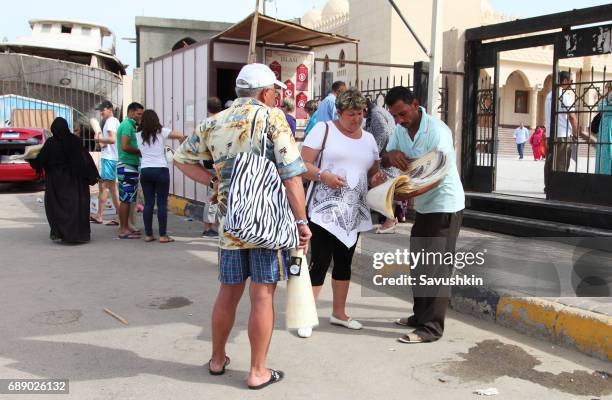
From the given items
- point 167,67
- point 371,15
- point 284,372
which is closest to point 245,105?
point 284,372

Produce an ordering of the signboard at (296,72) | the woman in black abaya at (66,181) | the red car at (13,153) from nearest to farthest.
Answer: the woman in black abaya at (66,181), the signboard at (296,72), the red car at (13,153)

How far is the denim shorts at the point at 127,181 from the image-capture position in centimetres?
786

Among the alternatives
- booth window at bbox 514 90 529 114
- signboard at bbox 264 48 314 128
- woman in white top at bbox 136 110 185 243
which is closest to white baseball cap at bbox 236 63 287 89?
woman in white top at bbox 136 110 185 243

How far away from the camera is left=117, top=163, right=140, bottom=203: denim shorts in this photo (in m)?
7.86

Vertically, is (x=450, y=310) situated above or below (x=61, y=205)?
below

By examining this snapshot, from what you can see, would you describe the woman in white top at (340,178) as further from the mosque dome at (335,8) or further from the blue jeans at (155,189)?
the mosque dome at (335,8)

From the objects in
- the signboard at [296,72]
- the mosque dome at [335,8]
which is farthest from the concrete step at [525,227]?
the mosque dome at [335,8]

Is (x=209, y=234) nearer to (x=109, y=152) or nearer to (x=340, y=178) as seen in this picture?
(x=109, y=152)

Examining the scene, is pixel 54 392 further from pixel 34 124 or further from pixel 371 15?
pixel 371 15

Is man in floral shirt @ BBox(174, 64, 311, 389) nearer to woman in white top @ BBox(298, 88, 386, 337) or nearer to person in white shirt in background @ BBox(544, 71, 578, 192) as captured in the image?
woman in white top @ BBox(298, 88, 386, 337)

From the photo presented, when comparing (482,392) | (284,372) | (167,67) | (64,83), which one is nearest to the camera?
(482,392)

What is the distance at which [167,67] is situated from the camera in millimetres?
10852

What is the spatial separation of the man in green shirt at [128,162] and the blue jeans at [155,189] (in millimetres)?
354

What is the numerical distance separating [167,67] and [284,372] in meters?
8.40
